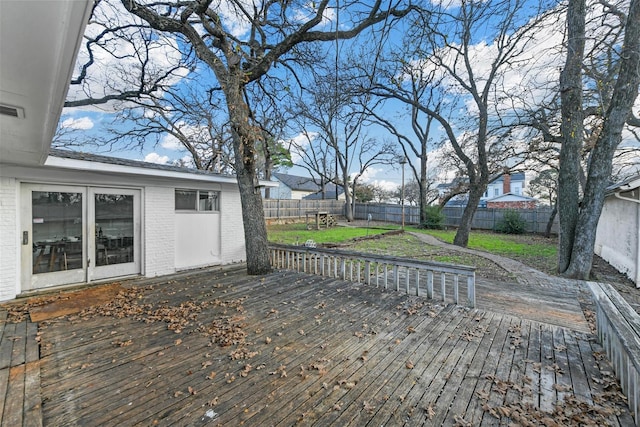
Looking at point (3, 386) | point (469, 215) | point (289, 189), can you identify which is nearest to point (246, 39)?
point (3, 386)

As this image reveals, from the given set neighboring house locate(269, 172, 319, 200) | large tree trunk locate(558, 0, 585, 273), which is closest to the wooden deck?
large tree trunk locate(558, 0, 585, 273)

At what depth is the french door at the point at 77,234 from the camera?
16.8 feet

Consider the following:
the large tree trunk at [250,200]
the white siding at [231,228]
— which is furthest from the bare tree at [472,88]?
the white siding at [231,228]

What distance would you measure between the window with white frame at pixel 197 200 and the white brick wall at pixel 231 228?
195 millimetres

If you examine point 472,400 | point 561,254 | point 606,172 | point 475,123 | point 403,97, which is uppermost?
point 403,97

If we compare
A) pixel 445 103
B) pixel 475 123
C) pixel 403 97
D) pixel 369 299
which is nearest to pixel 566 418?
pixel 369 299

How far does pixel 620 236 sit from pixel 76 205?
13.7 metres

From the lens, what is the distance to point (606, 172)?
20.0 feet

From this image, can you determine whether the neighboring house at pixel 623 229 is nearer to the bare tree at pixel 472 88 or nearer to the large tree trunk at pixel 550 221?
the bare tree at pixel 472 88

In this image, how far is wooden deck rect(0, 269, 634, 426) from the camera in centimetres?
A: 219

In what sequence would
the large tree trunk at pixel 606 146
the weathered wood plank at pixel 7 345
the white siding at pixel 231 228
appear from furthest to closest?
1. the white siding at pixel 231 228
2. the large tree trunk at pixel 606 146
3. the weathered wood plank at pixel 7 345

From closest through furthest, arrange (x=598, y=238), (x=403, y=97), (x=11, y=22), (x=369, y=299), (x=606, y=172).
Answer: (x=11, y=22) → (x=369, y=299) → (x=606, y=172) → (x=598, y=238) → (x=403, y=97)

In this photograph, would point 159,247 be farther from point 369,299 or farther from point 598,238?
point 598,238

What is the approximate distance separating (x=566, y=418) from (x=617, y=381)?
1008 mm
